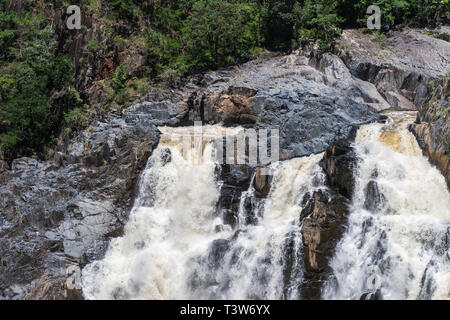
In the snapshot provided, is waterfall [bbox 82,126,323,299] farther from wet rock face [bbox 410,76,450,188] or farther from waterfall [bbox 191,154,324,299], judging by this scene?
wet rock face [bbox 410,76,450,188]

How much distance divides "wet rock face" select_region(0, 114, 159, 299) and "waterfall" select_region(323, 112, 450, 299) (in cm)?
996

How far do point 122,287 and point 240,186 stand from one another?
21.4 ft

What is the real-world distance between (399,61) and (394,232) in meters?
14.2

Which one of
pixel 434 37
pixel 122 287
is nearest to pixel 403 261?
pixel 122 287

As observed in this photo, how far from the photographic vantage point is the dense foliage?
1021 inches

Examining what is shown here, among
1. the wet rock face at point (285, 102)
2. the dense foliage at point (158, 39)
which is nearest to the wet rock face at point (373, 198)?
the wet rock face at point (285, 102)

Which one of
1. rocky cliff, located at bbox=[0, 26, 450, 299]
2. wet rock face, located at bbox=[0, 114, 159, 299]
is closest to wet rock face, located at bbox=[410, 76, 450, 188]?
rocky cliff, located at bbox=[0, 26, 450, 299]

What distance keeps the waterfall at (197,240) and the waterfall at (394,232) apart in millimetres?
1780

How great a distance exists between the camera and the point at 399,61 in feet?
86.8

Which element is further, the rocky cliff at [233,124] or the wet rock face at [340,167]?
the rocky cliff at [233,124]

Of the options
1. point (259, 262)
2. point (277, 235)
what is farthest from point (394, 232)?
point (259, 262)

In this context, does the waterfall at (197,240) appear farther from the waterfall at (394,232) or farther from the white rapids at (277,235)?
the waterfall at (394,232)

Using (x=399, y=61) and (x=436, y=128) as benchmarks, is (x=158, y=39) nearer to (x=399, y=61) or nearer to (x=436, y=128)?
(x=399, y=61)

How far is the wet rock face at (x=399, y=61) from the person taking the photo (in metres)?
25.0
